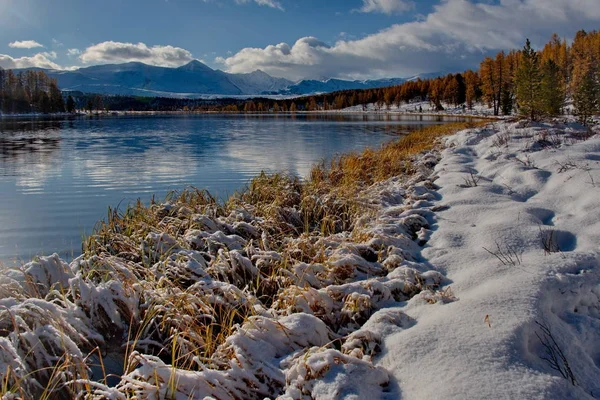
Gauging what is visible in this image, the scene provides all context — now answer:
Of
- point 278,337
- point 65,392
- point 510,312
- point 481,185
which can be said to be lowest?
point 65,392

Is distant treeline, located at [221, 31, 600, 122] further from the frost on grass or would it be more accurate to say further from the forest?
the frost on grass

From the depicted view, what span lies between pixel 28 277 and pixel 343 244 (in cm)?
380

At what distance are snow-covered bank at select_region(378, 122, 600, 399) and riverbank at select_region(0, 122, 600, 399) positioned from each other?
2 cm

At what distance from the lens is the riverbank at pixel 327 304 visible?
9.17ft

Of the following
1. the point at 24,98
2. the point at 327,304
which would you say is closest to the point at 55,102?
the point at 24,98

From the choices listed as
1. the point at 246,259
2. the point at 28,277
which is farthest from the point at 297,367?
the point at 28,277

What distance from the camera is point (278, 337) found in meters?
3.37

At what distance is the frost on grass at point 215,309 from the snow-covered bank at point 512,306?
0.32m

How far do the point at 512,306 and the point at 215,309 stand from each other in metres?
2.87

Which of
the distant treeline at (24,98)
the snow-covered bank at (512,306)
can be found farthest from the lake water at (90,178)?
the distant treeline at (24,98)

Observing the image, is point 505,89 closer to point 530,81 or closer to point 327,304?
point 530,81

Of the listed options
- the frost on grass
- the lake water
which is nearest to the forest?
the lake water

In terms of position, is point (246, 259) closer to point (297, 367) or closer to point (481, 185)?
point (297, 367)

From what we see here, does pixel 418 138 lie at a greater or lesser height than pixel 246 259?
greater
